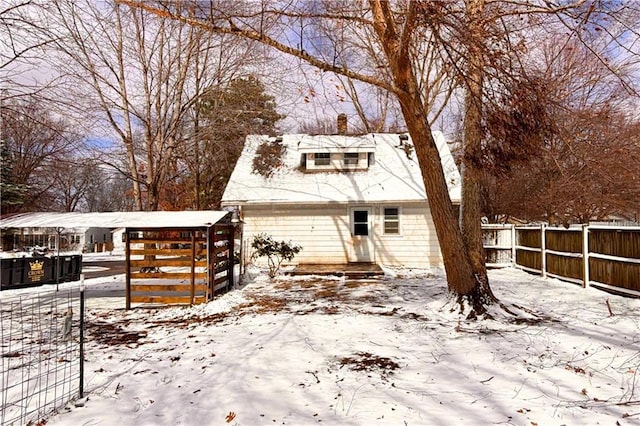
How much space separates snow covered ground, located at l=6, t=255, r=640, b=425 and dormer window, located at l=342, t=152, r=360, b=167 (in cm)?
837

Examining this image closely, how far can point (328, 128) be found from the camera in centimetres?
2706

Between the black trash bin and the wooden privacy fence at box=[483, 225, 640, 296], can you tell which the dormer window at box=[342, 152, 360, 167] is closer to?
the wooden privacy fence at box=[483, 225, 640, 296]

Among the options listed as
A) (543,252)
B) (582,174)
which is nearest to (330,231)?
(543,252)

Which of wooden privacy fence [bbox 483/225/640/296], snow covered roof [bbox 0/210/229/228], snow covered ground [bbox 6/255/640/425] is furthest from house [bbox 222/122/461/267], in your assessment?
snow covered ground [bbox 6/255/640/425]

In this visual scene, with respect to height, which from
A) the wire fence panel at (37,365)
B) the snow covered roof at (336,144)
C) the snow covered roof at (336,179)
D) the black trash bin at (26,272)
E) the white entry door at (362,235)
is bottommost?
the wire fence panel at (37,365)

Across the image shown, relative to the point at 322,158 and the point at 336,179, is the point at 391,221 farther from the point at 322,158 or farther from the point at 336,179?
the point at 322,158

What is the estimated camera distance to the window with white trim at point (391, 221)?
13844mm

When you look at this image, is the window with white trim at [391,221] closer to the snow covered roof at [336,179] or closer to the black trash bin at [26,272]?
the snow covered roof at [336,179]

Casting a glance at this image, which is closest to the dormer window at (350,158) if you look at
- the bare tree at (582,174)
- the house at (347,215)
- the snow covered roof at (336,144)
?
the snow covered roof at (336,144)

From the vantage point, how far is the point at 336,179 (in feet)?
47.9

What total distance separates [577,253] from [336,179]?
8.05m

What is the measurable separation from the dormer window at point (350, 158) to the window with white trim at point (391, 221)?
8.18 feet

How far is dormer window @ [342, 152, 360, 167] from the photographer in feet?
49.8

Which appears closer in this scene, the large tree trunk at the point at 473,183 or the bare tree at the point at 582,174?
the large tree trunk at the point at 473,183
